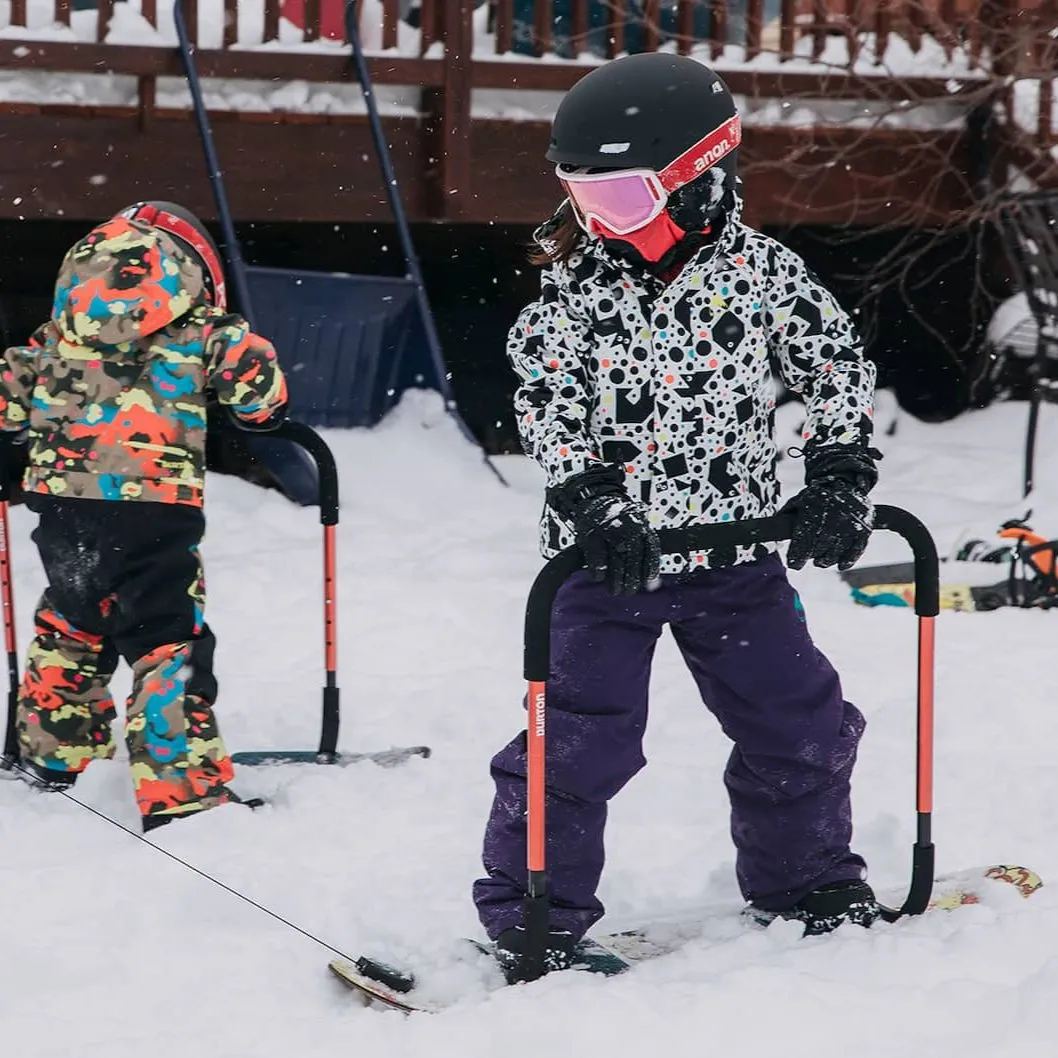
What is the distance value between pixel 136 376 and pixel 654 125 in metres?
1.51

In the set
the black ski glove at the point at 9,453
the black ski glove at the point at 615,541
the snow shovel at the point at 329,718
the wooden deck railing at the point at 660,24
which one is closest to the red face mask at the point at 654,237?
the black ski glove at the point at 615,541

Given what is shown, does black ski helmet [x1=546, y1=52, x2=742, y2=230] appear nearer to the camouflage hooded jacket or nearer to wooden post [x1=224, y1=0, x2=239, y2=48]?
the camouflage hooded jacket

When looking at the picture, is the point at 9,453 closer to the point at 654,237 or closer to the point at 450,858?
the point at 450,858

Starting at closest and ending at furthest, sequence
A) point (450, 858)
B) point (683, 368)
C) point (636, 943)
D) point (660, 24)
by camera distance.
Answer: point (683, 368) < point (636, 943) < point (450, 858) < point (660, 24)

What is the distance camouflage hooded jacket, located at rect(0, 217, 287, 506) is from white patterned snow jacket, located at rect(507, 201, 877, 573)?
1060mm

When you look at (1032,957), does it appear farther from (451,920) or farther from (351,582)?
(351,582)

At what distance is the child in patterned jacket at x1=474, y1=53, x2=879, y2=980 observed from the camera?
2.87 meters

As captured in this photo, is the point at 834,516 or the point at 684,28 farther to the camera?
the point at 684,28

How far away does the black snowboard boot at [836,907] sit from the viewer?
10.3 feet

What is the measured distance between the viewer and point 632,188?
9.28 feet

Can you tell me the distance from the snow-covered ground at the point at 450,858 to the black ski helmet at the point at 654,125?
135 centimetres

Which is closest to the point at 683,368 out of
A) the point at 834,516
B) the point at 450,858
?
the point at 834,516

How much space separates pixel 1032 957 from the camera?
2883mm

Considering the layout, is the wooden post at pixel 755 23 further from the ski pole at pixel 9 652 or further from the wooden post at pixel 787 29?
the ski pole at pixel 9 652
